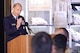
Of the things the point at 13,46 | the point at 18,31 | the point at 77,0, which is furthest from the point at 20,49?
the point at 77,0

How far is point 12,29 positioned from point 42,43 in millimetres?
1526

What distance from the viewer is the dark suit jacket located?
359cm

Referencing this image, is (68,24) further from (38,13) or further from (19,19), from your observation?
(19,19)

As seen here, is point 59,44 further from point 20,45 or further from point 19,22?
point 19,22

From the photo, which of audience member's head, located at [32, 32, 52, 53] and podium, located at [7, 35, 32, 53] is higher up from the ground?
audience member's head, located at [32, 32, 52, 53]

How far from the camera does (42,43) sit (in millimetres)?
2125

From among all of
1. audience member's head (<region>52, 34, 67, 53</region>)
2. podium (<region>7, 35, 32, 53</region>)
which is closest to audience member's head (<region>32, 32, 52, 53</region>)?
audience member's head (<region>52, 34, 67, 53</region>)

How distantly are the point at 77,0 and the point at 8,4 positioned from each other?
48.6 inches

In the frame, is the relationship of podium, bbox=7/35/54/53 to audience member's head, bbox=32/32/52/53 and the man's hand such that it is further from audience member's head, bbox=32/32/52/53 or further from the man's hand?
audience member's head, bbox=32/32/52/53

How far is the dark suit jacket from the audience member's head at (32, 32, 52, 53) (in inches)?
55.7

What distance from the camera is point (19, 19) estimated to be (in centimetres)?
352

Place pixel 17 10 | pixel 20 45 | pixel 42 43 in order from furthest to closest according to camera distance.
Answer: pixel 17 10 → pixel 20 45 → pixel 42 43

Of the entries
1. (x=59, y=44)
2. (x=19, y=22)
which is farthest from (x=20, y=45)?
(x=59, y=44)

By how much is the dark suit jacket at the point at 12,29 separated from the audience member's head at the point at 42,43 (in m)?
1.41
